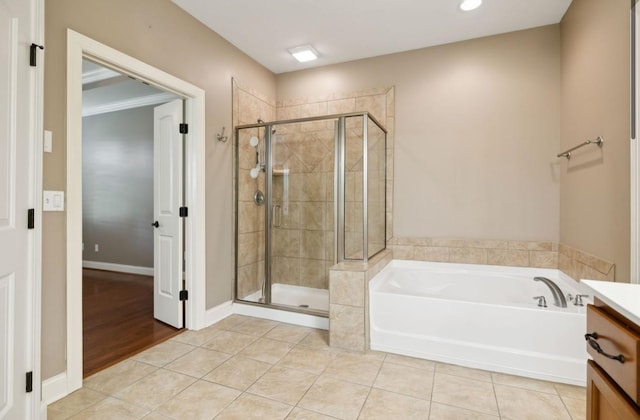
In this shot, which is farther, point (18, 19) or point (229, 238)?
point (229, 238)

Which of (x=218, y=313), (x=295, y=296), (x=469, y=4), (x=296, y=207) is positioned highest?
(x=469, y=4)

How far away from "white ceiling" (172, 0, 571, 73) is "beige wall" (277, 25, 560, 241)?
19 cm

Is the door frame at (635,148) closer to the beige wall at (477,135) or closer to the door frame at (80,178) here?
the beige wall at (477,135)

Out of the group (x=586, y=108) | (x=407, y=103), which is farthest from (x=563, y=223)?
(x=407, y=103)

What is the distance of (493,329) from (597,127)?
5.02 feet

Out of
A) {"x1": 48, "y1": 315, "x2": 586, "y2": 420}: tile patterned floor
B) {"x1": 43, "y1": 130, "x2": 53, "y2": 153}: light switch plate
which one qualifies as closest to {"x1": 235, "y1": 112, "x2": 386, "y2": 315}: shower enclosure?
{"x1": 48, "y1": 315, "x2": 586, "y2": 420}: tile patterned floor

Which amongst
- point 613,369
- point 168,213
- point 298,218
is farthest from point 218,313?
point 613,369

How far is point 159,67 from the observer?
240 centimetres

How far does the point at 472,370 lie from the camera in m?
2.15

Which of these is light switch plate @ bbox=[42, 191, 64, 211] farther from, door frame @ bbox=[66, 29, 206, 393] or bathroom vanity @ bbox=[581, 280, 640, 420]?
bathroom vanity @ bbox=[581, 280, 640, 420]

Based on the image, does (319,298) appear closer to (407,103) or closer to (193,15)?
(407,103)

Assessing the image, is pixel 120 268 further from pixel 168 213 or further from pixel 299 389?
pixel 299 389

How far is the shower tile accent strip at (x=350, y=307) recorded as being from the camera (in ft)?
7.91

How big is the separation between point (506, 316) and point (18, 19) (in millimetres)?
3080
